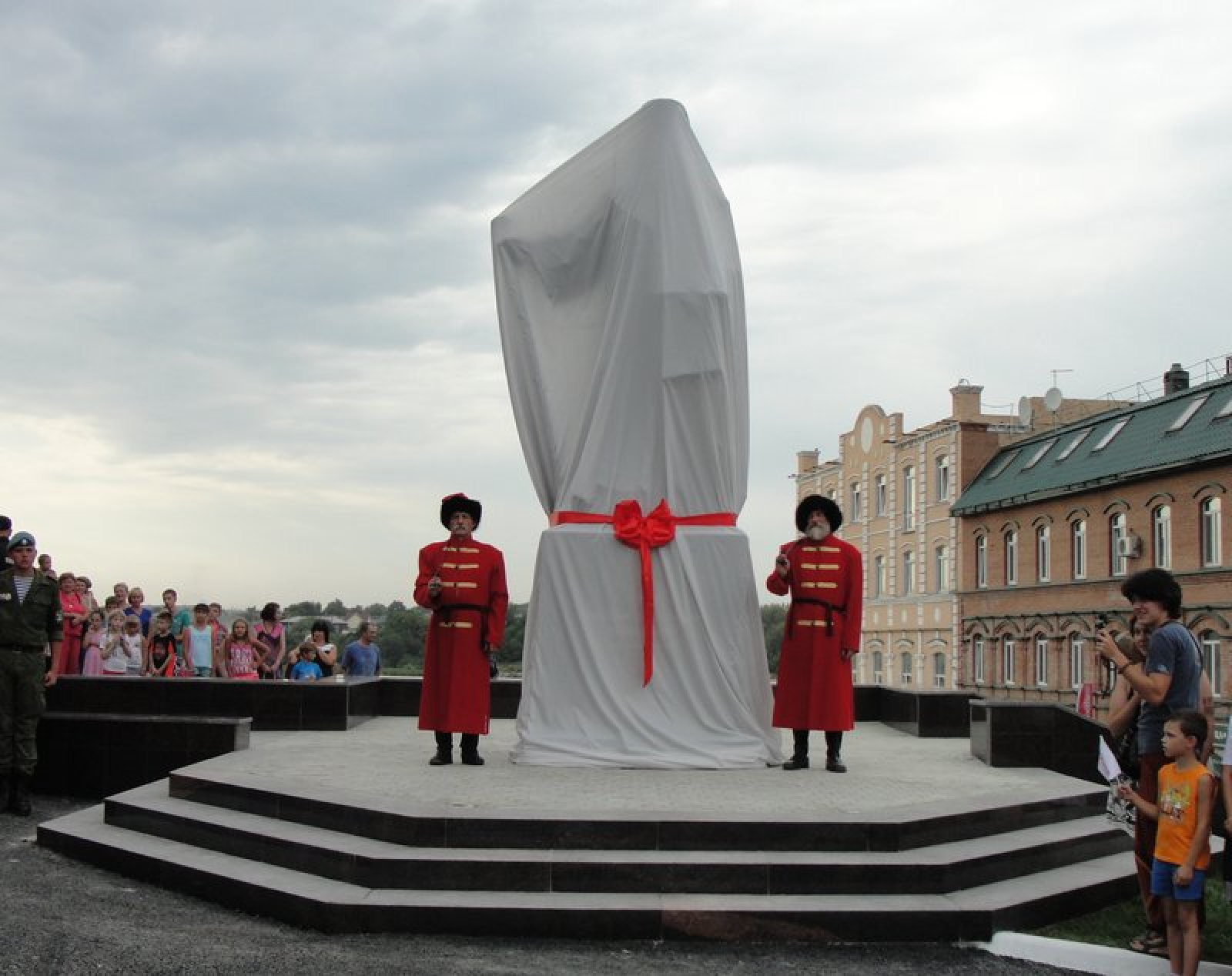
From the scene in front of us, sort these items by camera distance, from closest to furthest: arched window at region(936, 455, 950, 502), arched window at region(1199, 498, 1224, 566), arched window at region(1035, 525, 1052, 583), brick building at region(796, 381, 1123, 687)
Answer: arched window at region(1199, 498, 1224, 566) < arched window at region(1035, 525, 1052, 583) < brick building at region(796, 381, 1123, 687) < arched window at region(936, 455, 950, 502)

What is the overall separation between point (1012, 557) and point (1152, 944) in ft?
132

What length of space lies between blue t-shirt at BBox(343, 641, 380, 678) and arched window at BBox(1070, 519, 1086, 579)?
29.5m

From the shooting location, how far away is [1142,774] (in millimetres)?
6328

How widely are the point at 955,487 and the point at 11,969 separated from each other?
149 ft

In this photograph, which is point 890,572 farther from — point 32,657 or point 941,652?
point 32,657

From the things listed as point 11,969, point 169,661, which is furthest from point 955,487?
point 11,969

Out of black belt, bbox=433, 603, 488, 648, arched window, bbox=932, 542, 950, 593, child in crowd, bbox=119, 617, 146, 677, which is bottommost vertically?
child in crowd, bbox=119, 617, 146, 677

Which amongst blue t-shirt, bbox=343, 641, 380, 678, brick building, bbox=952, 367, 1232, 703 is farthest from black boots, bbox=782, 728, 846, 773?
brick building, bbox=952, 367, 1232, 703

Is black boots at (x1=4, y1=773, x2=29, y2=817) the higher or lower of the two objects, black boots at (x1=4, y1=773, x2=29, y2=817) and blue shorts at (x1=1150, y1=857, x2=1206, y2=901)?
the lower

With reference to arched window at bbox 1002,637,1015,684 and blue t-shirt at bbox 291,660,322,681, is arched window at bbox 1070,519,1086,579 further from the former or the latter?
blue t-shirt at bbox 291,660,322,681

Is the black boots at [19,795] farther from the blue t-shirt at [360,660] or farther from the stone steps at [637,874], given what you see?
the blue t-shirt at [360,660]

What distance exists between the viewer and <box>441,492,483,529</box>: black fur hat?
32.5 feet

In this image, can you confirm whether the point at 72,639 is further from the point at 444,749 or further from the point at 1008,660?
the point at 1008,660

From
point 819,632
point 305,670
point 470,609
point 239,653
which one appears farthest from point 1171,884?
point 239,653
